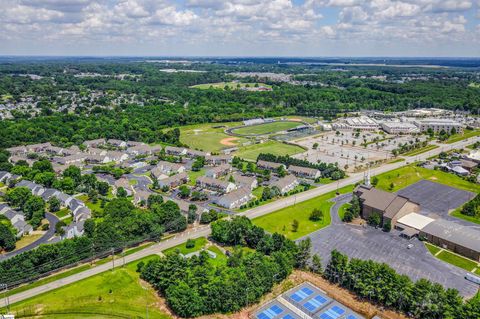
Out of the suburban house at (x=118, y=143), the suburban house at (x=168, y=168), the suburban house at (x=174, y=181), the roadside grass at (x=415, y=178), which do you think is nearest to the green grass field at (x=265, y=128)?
the suburban house at (x=118, y=143)

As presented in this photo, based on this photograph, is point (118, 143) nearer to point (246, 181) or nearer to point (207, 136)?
point (207, 136)

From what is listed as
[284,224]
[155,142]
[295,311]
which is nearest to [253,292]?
[295,311]

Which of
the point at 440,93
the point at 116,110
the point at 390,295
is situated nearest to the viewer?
the point at 390,295

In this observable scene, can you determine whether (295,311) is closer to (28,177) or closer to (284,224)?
(284,224)

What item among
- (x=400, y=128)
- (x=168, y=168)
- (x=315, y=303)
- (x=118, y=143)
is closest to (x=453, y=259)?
(x=315, y=303)

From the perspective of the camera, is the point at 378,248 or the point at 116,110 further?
the point at 116,110
